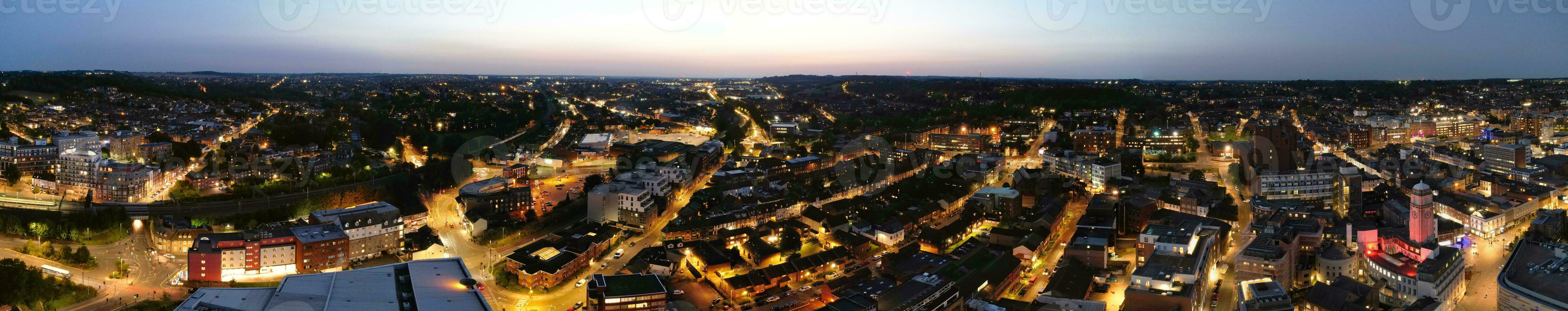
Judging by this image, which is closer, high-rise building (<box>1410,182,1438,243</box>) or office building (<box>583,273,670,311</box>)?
office building (<box>583,273,670,311</box>)

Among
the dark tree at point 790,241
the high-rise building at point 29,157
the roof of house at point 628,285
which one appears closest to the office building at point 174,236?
the high-rise building at point 29,157

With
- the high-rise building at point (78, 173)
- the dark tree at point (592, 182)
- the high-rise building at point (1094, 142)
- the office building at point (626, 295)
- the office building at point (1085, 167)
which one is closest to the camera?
the office building at point (626, 295)

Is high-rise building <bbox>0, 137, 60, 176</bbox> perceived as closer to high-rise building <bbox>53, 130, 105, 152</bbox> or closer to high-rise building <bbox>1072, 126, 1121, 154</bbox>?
high-rise building <bbox>53, 130, 105, 152</bbox>

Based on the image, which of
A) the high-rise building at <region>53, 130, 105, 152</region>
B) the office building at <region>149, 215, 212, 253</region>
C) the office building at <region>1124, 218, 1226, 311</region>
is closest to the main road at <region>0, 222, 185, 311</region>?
the office building at <region>149, 215, 212, 253</region>

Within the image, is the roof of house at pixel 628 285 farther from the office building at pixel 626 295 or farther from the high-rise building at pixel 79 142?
the high-rise building at pixel 79 142

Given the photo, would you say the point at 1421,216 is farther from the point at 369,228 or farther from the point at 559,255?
the point at 369,228

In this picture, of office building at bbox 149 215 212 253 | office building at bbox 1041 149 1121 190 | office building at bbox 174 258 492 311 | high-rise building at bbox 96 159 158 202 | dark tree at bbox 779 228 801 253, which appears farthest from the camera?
office building at bbox 1041 149 1121 190

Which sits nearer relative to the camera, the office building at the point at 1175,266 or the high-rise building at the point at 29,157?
the office building at the point at 1175,266

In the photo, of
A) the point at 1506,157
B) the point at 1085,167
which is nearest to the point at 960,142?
the point at 1085,167

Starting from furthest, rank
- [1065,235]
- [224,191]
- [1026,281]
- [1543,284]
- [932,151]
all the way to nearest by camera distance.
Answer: [932,151] → [224,191] → [1065,235] → [1026,281] → [1543,284]

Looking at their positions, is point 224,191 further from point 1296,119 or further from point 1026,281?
point 1296,119

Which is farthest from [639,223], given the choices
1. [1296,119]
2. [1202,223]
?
[1296,119]
